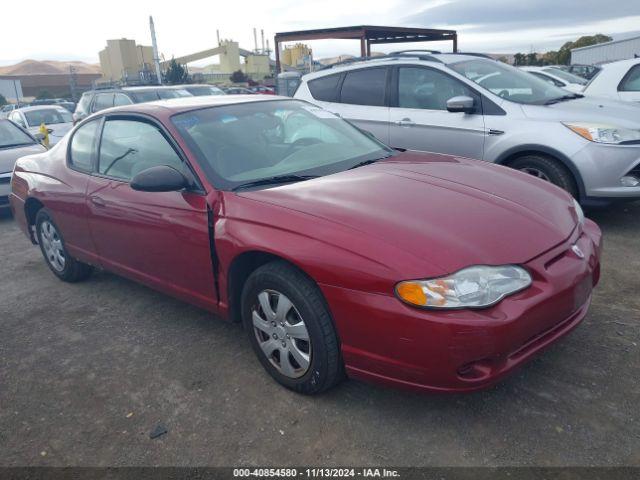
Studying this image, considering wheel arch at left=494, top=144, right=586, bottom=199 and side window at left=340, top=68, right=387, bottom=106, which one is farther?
side window at left=340, top=68, right=387, bottom=106

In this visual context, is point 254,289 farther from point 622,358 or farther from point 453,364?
point 622,358

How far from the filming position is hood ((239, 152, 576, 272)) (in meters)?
2.42

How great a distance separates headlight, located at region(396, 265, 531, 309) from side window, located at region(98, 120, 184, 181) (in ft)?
5.64

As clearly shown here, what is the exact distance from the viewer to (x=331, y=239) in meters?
2.53

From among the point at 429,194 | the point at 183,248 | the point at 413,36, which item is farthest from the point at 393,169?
the point at 413,36

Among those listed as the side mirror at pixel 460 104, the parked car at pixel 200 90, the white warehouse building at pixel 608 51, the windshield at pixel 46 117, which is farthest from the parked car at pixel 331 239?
the white warehouse building at pixel 608 51

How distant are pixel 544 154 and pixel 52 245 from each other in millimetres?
4579

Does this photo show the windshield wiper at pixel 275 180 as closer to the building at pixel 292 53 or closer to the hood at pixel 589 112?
the hood at pixel 589 112

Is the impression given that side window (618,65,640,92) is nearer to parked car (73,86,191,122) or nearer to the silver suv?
the silver suv

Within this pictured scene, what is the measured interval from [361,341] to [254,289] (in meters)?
0.70

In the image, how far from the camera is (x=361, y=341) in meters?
2.47

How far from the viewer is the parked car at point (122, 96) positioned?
11.2m

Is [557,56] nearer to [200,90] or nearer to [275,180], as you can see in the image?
[200,90]

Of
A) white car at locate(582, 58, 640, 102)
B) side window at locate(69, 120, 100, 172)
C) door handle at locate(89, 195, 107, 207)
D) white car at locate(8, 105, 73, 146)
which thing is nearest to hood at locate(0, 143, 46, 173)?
side window at locate(69, 120, 100, 172)
